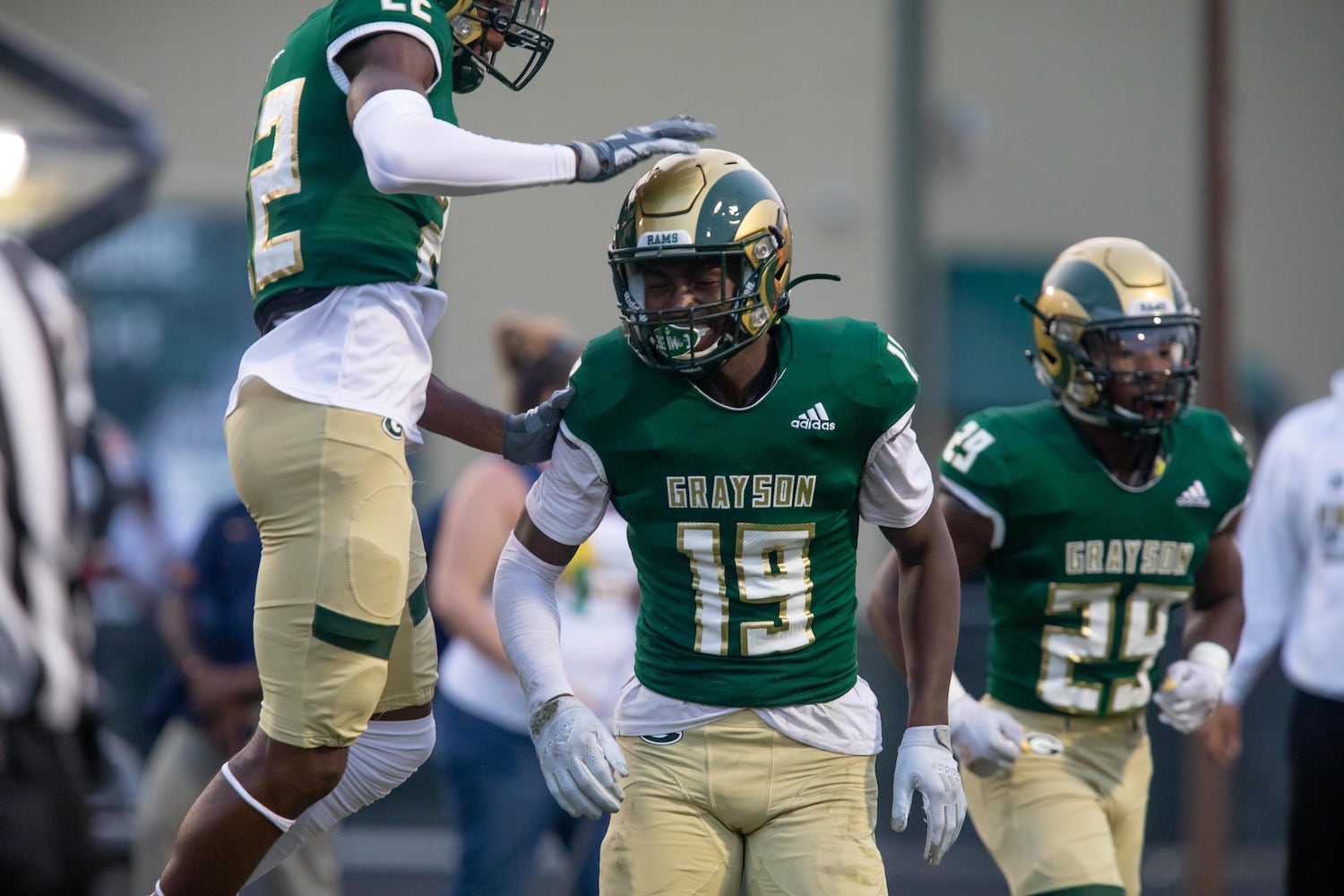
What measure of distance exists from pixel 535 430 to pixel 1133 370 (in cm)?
150

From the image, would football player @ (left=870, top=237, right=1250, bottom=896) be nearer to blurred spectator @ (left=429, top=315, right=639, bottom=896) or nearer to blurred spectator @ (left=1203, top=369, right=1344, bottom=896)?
blurred spectator @ (left=1203, top=369, right=1344, bottom=896)

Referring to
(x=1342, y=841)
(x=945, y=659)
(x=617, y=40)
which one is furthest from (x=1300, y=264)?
(x=945, y=659)

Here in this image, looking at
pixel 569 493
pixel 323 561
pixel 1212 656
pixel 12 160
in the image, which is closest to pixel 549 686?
pixel 569 493

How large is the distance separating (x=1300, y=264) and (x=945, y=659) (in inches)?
288

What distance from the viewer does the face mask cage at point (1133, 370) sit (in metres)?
3.70

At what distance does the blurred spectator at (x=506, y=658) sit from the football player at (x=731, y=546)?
186cm

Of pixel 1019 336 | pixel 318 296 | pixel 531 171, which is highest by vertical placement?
pixel 531 171

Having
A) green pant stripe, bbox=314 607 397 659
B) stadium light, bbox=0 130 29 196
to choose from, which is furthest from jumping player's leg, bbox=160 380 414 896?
stadium light, bbox=0 130 29 196

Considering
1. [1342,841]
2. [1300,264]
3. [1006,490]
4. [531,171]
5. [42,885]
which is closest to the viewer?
[42,885]

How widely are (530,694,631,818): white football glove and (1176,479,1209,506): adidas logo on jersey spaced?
164 cm

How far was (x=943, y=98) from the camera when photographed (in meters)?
9.14

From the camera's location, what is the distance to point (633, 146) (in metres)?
2.93

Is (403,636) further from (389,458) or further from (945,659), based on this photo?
(945,659)

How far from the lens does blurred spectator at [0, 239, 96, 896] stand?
1.75 meters
